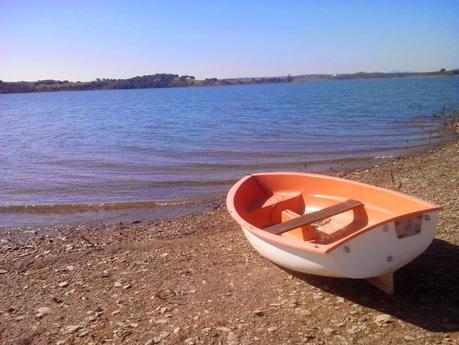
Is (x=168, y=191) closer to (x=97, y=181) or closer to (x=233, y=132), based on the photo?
(x=97, y=181)

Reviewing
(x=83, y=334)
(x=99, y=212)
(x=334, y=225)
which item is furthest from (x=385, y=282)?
(x=99, y=212)

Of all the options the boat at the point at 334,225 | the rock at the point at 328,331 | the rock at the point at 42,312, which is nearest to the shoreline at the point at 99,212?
the boat at the point at 334,225

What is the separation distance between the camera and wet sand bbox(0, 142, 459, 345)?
4.73m

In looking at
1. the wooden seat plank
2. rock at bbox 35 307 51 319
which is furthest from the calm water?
the wooden seat plank

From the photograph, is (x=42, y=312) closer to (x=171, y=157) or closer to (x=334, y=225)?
(x=334, y=225)

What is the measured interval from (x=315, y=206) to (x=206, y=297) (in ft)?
9.20

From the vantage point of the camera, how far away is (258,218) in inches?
296

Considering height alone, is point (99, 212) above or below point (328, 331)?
below

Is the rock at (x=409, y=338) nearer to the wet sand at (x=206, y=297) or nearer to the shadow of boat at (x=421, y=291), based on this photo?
the wet sand at (x=206, y=297)

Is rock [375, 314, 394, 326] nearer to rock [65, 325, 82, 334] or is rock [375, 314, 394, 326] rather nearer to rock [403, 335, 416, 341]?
rock [403, 335, 416, 341]

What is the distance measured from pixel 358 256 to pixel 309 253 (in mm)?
514

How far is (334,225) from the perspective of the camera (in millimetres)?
7008

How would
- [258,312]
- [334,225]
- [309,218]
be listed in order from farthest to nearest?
[334,225]
[309,218]
[258,312]

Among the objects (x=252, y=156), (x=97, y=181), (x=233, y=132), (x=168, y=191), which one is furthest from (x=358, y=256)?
(x=233, y=132)
